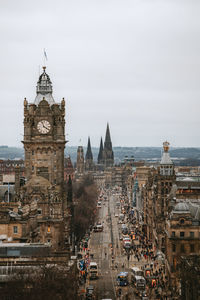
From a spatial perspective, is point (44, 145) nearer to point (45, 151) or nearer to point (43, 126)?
point (45, 151)

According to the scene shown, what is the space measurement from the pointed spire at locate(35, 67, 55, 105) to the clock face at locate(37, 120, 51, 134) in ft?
13.0

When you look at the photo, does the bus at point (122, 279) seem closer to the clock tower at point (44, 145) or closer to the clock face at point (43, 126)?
the clock tower at point (44, 145)

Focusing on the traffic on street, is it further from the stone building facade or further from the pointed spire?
the pointed spire

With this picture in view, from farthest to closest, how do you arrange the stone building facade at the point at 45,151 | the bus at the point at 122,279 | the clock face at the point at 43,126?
1. the clock face at the point at 43,126
2. the stone building facade at the point at 45,151
3. the bus at the point at 122,279

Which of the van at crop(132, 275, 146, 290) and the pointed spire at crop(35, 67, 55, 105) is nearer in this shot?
the van at crop(132, 275, 146, 290)

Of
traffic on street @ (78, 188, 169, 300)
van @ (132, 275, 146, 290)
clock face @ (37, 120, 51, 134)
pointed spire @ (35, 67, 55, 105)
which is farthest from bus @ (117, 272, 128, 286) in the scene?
pointed spire @ (35, 67, 55, 105)

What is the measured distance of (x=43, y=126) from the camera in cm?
11125

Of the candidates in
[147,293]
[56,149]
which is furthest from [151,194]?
[147,293]

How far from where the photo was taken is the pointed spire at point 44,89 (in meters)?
113

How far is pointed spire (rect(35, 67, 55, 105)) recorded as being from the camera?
113 metres

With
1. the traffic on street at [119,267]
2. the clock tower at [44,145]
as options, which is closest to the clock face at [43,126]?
the clock tower at [44,145]

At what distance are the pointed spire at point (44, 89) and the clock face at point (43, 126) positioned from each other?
3965 mm

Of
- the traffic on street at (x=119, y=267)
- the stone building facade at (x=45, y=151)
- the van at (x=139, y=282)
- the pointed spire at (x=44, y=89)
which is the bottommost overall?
the traffic on street at (x=119, y=267)

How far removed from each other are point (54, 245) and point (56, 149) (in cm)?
1755
